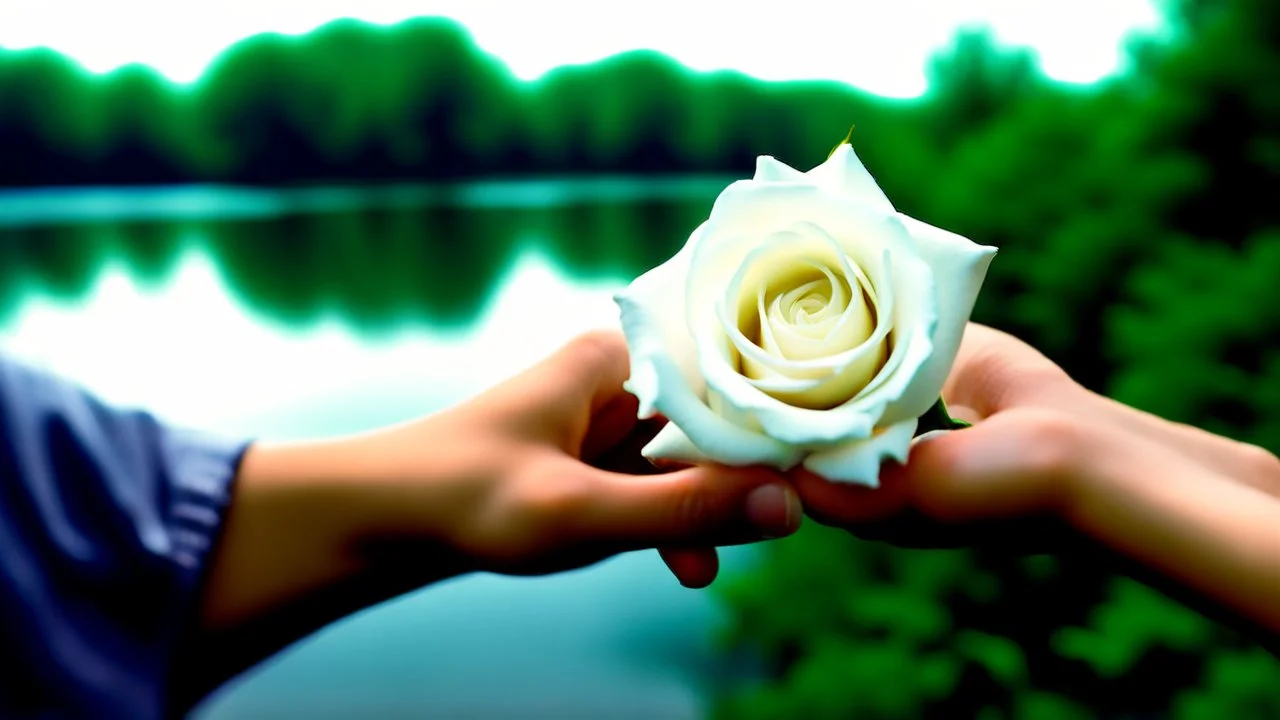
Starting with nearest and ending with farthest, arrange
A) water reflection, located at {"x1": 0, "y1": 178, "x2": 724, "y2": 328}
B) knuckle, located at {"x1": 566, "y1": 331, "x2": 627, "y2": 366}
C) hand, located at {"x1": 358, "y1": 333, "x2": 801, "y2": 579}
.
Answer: hand, located at {"x1": 358, "y1": 333, "x2": 801, "y2": 579} < knuckle, located at {"x1": 566, "y1": 331, "x2": 627, "y2": 366} < water reflection, located at {"x1": 0, "y1": 178, "x2": 724, "y2": 328}

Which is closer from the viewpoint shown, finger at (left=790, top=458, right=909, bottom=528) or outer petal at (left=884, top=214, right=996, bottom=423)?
outer petal at (left=884, top=214, right=996, bottom=423)

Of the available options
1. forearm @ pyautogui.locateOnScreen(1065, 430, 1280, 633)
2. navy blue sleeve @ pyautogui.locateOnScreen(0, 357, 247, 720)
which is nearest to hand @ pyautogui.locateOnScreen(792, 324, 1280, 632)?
forearm @ pyautogui.locateOnScreen(1065, 430, 1280, 633)

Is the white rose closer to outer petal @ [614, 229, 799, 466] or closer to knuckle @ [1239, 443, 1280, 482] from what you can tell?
outer petal @ [614, 229, 799, 466]

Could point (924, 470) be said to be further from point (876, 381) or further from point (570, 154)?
point (570, 154)

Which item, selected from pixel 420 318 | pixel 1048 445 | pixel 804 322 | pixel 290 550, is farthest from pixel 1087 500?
pixel 420 318

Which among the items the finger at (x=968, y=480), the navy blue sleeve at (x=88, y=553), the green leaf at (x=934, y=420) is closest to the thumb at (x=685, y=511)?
the finger at (x=968, y=480)

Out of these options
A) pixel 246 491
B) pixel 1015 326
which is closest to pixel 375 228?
pixel 1015 326

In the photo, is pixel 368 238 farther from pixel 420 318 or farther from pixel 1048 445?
pixel 1048 445
